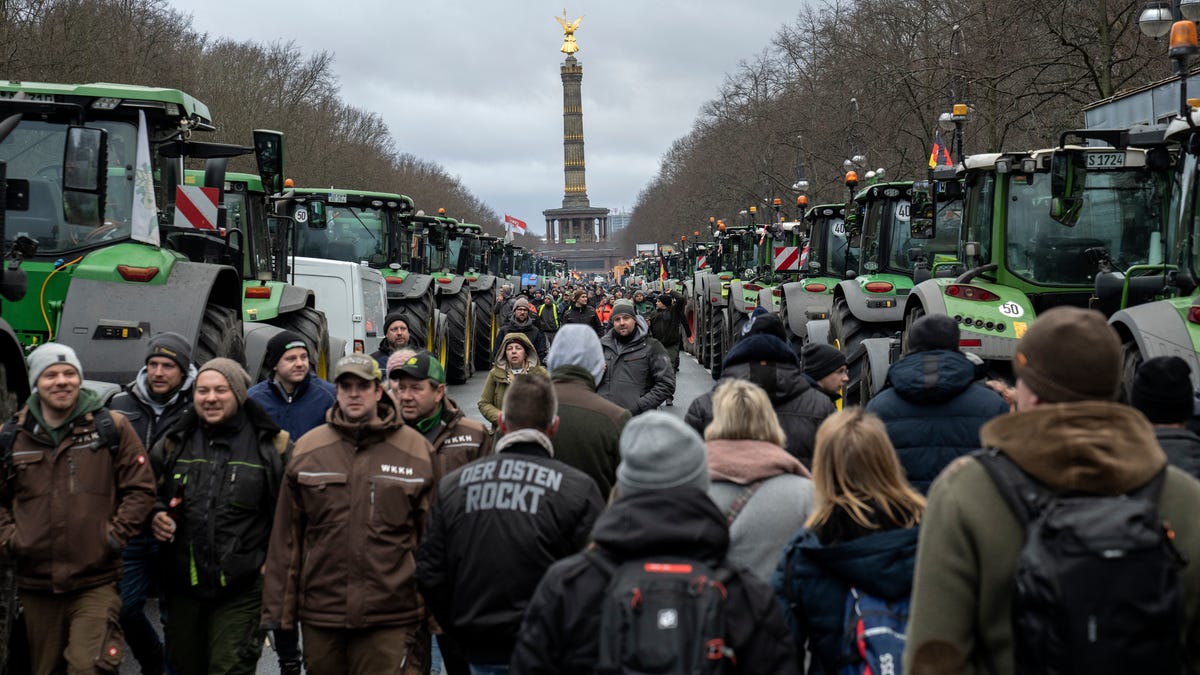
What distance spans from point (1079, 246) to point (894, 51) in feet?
86.1

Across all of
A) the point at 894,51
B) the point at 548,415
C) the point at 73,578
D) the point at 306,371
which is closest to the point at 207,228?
the point at 306,371

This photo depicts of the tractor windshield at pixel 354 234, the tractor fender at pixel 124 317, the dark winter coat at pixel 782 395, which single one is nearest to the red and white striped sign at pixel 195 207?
the tractor fender at pixel 124 317

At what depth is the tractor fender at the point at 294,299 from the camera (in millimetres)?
13336

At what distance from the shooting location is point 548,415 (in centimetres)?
504

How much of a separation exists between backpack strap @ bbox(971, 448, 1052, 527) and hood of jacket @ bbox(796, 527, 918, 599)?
0.93m

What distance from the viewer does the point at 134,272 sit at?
9.05 meters

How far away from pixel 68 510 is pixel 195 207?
4.71 m

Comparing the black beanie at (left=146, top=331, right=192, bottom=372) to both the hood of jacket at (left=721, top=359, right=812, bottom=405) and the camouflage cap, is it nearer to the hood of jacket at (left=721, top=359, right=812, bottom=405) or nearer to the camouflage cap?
the camouflage cap

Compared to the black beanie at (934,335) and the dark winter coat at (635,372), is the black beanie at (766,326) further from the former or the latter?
the dark winter coat at (635,372)

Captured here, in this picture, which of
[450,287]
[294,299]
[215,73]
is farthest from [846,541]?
[215,73]

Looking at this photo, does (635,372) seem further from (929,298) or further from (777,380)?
(777,380)

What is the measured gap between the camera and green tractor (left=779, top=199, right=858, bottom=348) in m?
19.2

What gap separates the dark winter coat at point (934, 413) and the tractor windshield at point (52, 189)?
5.52 metres

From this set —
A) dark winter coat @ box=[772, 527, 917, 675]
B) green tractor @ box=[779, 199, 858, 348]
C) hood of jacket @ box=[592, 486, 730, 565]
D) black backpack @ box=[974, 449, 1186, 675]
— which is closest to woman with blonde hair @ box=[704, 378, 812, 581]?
dark winter coat @ box=[772, 527, 917, 675]
